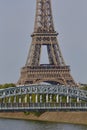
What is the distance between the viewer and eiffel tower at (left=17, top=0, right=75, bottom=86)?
136875 mm

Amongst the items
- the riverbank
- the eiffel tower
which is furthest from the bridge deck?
the eiffel tower

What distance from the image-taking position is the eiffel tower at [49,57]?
13688 centimetres

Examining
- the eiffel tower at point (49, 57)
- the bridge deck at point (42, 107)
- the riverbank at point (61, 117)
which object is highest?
the eiffel tower at point (49, 57)

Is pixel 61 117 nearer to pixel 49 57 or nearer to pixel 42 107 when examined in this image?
pixel 42 107

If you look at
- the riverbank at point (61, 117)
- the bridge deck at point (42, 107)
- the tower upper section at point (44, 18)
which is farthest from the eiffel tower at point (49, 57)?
the bridge deck at point (42, 107)

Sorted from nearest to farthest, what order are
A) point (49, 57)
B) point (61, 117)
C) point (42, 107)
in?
point (42, 107) → point (61, 117) → point (49, 57)

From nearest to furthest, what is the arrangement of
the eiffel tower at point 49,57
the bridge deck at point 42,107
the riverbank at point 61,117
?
the bridge deck at point 42,107, the riverbank at point 61,117, the eiffel tower at point 49,57

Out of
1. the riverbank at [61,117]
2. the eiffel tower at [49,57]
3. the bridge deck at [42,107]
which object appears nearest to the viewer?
the bridge deck at [42,107]

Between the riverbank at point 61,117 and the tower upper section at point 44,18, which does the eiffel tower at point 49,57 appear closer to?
the tower upper section at point 44,18

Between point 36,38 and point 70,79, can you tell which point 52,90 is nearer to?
point 70,79

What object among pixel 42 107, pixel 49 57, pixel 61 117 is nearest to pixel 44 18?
pixel 49 57

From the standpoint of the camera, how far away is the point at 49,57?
144 metres

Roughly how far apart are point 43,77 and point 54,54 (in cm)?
641

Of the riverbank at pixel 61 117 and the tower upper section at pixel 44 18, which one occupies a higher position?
the tower upper section at pixel 44 18
